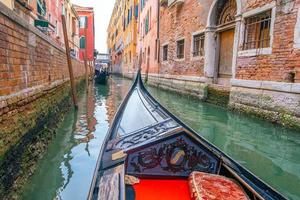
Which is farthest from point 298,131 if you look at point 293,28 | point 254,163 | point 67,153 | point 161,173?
point 67,153

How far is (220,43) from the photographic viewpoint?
25.0 feet

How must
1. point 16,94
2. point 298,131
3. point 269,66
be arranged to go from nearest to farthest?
point 16,94 → point 298,131 → point 269,66

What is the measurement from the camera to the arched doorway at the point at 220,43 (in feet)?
23.1

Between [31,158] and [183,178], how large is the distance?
1.85m

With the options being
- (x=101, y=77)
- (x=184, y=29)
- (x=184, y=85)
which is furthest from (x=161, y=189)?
(x=101, y=77)

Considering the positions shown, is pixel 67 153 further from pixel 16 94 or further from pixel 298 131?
pixel 298 131

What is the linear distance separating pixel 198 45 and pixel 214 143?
5.56m

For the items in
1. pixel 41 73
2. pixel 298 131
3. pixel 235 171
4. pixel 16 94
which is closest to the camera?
pixel 235 171

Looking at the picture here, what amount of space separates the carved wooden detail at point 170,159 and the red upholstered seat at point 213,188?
86 mm

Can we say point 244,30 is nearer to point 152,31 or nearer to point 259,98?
point 259,98

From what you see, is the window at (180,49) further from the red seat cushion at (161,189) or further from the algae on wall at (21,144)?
the red seat cushion at (161,189)

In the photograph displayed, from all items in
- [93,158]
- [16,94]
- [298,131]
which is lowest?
[93,158]

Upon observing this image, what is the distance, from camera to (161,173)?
166 centimetres

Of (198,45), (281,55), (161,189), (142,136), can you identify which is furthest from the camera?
(198,45)
